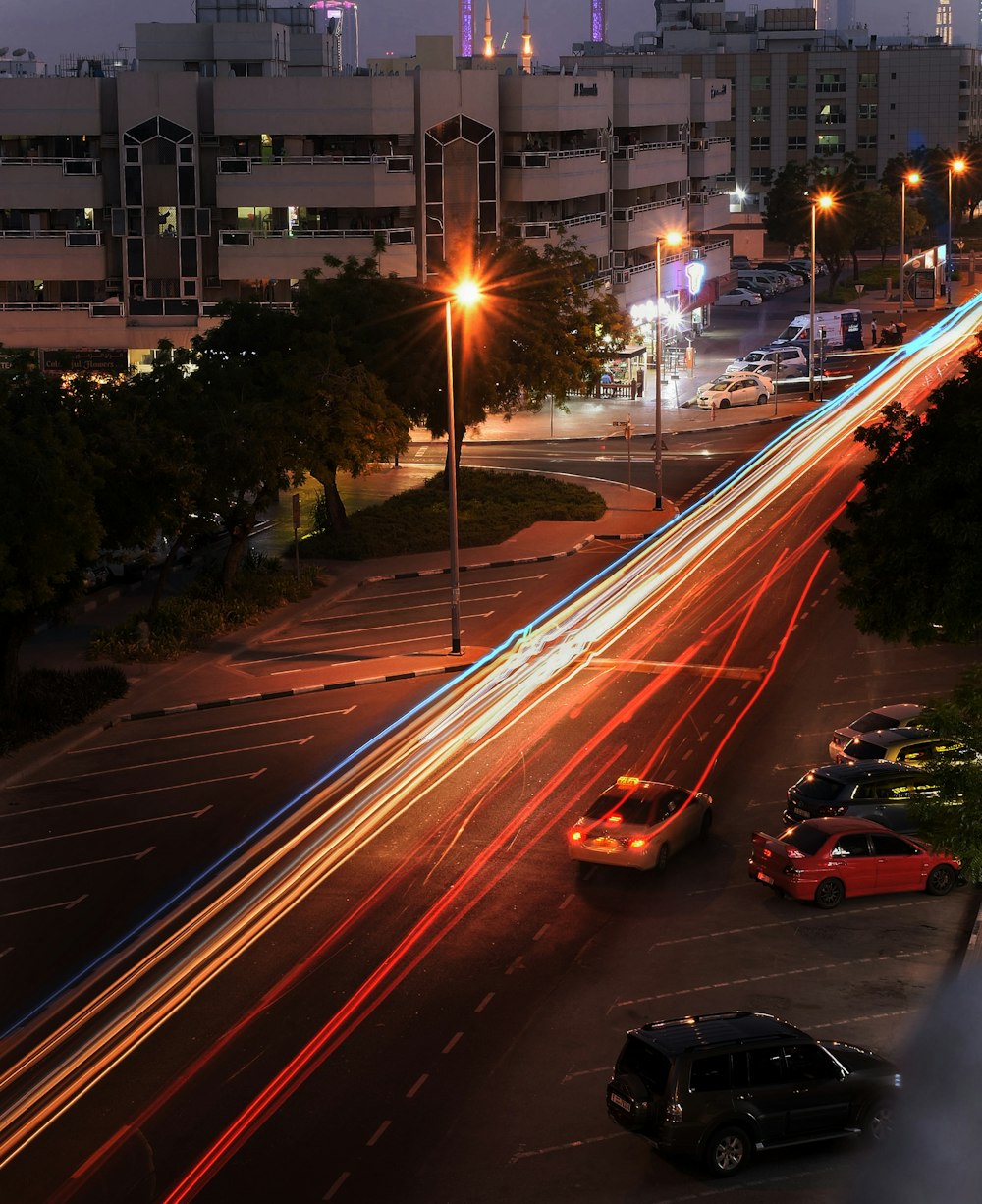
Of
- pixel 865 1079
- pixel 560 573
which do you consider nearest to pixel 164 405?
pixel 560 573

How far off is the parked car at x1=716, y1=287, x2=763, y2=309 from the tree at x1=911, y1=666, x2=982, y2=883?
304 feet

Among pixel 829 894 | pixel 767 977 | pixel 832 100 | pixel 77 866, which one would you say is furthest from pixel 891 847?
pixel 832 100

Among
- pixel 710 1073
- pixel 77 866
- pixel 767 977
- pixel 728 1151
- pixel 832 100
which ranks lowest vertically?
pixel 728 1151

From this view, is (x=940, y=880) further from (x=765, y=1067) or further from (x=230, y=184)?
(x=230, y=184)

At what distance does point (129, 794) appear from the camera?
91.7 ft

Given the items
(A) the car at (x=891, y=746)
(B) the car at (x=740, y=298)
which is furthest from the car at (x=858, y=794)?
(B) the car at (x=740, y=298)

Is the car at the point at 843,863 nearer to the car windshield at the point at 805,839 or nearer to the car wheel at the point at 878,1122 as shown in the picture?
the car windshield at the point at 805,839

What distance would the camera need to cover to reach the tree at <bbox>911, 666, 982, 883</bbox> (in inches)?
721

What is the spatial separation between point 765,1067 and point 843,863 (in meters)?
6.95

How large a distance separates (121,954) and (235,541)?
19515 mm

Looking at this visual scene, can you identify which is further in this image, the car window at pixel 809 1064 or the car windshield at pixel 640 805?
the car windshield at pixel 640 805

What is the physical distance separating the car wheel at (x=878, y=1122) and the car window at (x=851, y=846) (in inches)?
254

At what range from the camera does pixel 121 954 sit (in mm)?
21594

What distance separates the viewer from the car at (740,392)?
71.9 meters
